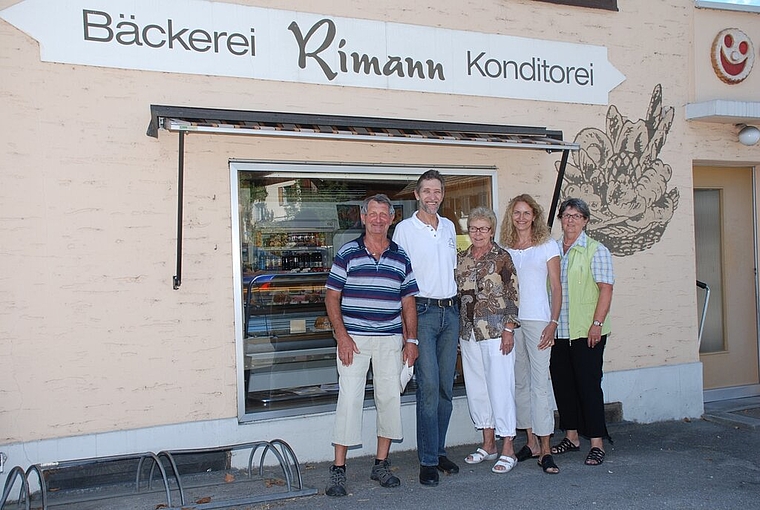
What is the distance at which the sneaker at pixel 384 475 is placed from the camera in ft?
16.9

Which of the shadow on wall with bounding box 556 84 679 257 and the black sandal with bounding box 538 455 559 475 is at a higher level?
the shadow on wall with bounding box 556 84 679 257

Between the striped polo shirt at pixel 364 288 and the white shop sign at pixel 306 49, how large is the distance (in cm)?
165

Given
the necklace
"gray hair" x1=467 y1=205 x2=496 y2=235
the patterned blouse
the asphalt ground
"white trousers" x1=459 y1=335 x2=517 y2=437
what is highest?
"gray hair" x1=467 y1=205 x2=496 y2=235

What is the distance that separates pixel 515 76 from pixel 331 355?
9.51 feet

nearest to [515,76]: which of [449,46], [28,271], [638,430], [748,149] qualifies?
[449,46]

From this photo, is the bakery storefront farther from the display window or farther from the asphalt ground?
the asphalt ground

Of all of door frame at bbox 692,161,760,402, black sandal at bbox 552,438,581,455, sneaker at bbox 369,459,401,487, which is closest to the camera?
sneaker at bbox 369,459,401,487

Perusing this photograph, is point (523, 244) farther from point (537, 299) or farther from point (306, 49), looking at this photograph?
point (306, 49)

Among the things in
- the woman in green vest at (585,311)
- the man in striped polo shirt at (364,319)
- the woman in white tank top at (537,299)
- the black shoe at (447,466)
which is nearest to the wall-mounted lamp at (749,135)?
the woman in green vest at (585,311)

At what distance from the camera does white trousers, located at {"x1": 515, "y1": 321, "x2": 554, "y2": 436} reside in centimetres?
560

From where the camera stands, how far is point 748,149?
25.6 ft

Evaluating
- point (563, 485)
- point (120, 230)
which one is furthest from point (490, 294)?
point (120, 230)

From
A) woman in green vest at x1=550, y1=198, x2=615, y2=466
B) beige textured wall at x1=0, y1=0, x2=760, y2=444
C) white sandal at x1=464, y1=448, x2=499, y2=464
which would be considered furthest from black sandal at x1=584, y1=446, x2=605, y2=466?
beige textured wall at x1=0, y1=0, x2=760, y2=444

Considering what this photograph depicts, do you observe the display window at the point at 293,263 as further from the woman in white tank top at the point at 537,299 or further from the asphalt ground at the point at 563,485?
the woman in white tank top at the point at 537,299
